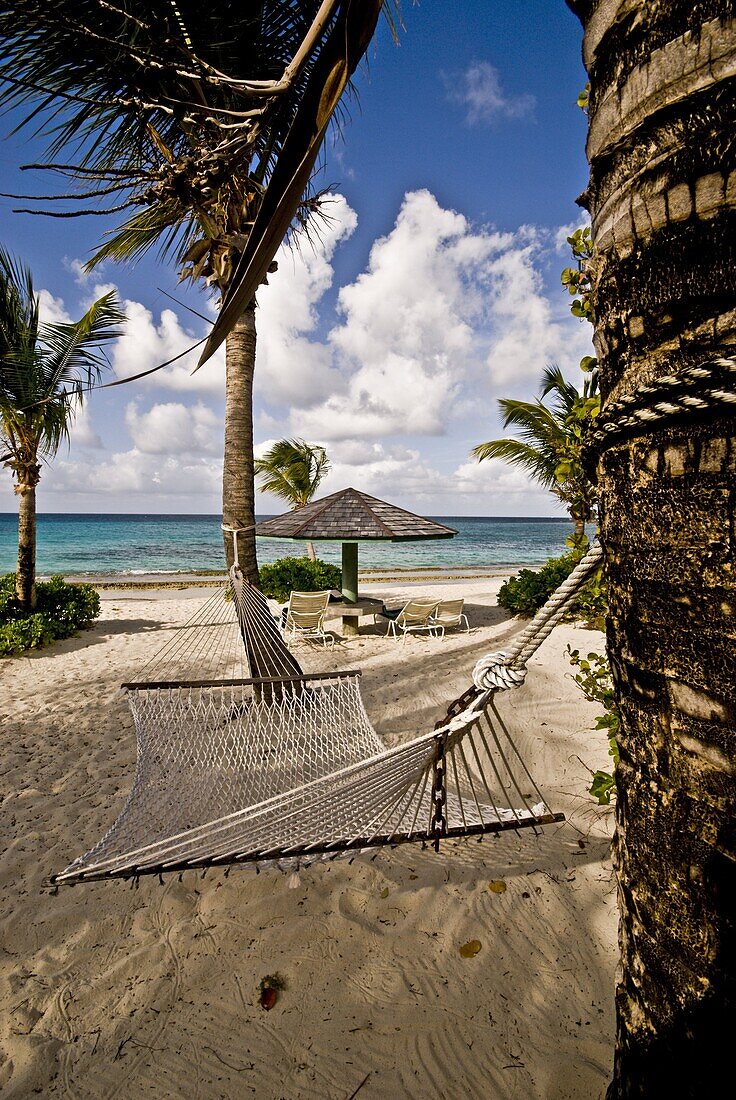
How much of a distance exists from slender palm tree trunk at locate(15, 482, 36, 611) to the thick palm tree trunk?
23.5 ft

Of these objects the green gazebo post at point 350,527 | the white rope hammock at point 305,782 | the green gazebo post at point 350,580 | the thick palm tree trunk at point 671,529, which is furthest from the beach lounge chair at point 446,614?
the thick palm tree trunk at point 671,529

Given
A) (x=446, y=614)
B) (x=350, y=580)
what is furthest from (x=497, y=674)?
(x=350, y=580)

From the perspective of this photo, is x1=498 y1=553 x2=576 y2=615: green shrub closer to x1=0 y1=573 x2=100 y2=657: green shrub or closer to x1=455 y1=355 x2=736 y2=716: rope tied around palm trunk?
x1=0 y1=573 x2=100 y2=657: green shrub

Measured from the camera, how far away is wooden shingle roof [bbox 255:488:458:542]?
22.2ft

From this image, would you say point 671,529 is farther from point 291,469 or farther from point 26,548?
point 291,469

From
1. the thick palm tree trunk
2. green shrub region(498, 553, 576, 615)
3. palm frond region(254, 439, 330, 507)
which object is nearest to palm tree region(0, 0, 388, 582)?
the thick palm tree trunk

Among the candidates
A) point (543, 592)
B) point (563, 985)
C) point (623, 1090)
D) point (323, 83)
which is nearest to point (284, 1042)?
point (563, 985)

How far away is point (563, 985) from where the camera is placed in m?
1.73

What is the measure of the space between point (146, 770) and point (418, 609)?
4.74 metres

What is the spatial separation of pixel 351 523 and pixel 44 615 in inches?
167

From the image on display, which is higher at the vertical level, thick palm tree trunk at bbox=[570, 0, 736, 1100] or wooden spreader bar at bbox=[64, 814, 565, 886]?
thick palm tree trunk at bbox=[570, 0, 736, 1100]

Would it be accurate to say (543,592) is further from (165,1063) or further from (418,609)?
(165,1063)

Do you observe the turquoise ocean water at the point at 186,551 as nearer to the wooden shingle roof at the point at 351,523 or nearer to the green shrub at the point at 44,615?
the green shrub at the point at 44,615

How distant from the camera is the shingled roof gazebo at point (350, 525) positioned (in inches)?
265
